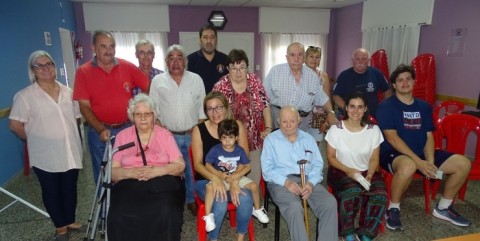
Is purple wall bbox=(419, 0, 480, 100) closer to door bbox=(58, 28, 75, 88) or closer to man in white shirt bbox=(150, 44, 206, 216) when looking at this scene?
man in white shirt bbox=(150, 44, 206, 216)

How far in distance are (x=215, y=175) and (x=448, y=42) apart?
4.37 meters

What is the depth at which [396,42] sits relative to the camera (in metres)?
5.48

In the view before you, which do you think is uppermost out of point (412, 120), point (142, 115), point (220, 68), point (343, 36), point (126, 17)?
point (126, 17)

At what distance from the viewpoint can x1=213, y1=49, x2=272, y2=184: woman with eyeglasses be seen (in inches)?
92.9

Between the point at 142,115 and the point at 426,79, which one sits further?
the point at 426,79

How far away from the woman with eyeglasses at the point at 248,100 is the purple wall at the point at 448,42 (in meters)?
3.47

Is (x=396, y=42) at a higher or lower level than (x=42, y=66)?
higher

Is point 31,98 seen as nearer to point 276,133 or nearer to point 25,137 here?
point 25,137

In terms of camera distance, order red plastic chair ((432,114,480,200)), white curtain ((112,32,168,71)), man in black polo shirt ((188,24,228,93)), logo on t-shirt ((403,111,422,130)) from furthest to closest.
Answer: white curtain ((112,32,168,71)) → man in black polo shirt ((188,24,228,93)) → red plastic chair ((432,114,480,200)) → logo on t-shirt ((403,111,422,130))

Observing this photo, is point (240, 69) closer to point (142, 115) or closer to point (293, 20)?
point (142, 115)

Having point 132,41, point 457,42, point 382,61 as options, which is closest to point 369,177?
point 457,42

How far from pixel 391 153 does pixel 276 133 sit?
1.11m

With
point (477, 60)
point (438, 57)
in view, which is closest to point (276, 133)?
point (477, 60)

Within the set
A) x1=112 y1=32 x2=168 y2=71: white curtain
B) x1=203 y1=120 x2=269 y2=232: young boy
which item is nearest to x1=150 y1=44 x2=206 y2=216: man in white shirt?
x1=203 y1=120 x2=269 y2=232: young boy
